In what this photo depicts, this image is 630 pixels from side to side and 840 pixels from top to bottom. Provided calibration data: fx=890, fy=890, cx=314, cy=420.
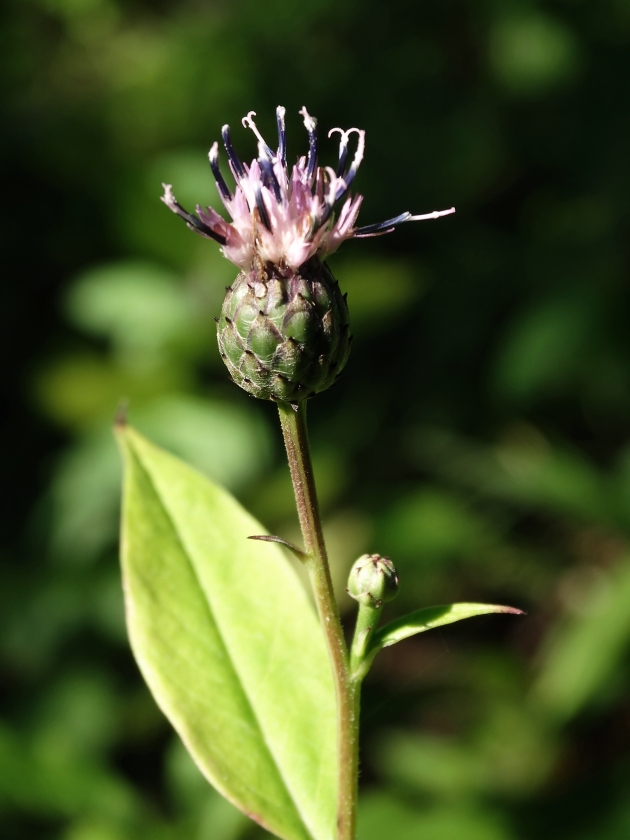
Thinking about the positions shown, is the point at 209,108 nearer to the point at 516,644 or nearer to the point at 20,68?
the point at 20,68

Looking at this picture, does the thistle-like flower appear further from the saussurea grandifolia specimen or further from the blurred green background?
the blurred green background

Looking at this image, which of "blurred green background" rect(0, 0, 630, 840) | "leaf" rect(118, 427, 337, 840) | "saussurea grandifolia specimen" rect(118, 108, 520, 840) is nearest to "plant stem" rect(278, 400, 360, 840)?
"saussurea grandifolia specimen" rect(118, 108, 520, 840)

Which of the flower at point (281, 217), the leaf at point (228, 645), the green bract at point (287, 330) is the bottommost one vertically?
the leaf at point (228, 645)

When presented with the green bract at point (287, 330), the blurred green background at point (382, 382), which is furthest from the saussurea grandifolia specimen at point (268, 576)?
the blurred green background at point (382, 382)

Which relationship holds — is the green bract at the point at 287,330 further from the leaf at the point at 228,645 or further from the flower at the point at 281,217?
the leaf at the point at 228,645

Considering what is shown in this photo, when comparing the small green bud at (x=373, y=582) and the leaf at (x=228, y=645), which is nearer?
the small green bud at (x=373, y=582)

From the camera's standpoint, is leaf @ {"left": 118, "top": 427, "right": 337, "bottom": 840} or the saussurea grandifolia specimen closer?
the saussurea grandifolia specimen

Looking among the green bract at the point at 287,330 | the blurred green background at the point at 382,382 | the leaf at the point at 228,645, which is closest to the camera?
the green bract at the point at 287,330
